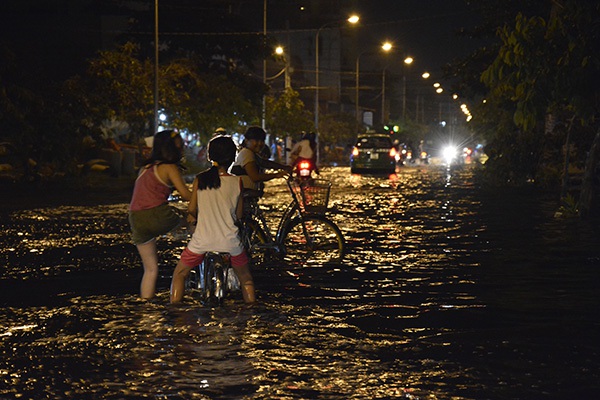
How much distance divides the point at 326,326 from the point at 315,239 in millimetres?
5240

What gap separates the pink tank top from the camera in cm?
1041

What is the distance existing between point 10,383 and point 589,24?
46.6 feet

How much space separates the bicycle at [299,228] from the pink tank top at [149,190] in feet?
7.72

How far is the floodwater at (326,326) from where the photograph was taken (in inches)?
290

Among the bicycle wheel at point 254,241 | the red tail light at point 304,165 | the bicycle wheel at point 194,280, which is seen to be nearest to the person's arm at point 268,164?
the bicycle wheel at point 254,241

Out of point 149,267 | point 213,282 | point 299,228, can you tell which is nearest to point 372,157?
point 299,228

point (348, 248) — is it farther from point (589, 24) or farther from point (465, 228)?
point (589, 24)

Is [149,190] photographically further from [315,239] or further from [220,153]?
[315,239]

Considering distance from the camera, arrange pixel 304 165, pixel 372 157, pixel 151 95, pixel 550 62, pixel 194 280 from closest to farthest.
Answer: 1. pixel 194 280
2. pixel 550 62
3. pixel 304 165
4. pixel 151 95
5. pixel 372 157

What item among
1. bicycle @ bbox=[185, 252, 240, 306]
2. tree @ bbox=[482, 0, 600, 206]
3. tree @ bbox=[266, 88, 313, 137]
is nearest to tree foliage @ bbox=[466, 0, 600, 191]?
tree @ bbox=[482, 0, 600, 206]

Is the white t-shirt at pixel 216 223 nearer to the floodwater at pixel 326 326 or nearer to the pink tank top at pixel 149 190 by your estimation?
the pink tank top at pixel 149 190

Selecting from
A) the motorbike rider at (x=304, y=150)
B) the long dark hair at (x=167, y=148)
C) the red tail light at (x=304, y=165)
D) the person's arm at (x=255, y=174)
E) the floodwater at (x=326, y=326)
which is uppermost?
the motorbike rider at (x=304, y=150)

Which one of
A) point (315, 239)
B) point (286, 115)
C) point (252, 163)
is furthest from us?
point (286, 115)

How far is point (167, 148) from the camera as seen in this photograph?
405 inches
